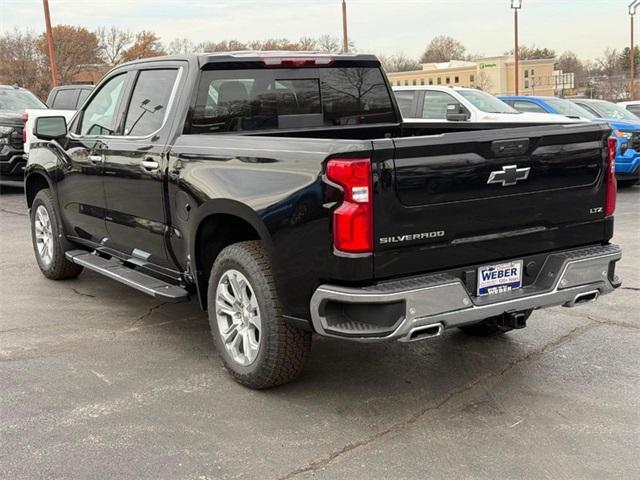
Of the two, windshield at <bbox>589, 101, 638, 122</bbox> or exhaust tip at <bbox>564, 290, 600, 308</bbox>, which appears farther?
windshield at <bbox>589, 101, 638, 122</bbox>

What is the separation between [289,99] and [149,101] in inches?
39.7

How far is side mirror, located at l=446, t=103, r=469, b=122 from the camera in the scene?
10.2 metres

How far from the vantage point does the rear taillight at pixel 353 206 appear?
11.6ft

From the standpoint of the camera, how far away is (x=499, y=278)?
157 inches

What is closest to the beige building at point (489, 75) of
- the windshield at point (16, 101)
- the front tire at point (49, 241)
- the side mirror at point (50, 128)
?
the windshield at point (16, 101)

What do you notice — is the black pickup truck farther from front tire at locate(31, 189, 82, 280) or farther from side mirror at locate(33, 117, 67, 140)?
front tire at locate(31, 189, 82, 280)

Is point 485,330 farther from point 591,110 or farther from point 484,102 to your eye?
point 591,110

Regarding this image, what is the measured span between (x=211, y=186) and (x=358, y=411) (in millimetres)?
1535

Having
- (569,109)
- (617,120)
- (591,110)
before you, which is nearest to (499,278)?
(617,120)

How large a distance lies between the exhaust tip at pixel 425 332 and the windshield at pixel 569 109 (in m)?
12.3

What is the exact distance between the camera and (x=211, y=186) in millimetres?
4363

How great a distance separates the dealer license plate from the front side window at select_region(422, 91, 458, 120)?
9.26 metres

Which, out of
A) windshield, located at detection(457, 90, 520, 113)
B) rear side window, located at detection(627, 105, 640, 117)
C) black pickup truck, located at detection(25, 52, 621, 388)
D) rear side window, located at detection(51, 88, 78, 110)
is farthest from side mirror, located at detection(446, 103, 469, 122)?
rear side window, located at detection(51, 88, 78, 110)

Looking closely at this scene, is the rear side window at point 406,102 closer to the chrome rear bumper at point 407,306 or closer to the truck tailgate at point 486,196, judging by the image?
the truck tailgate at point 486,196
